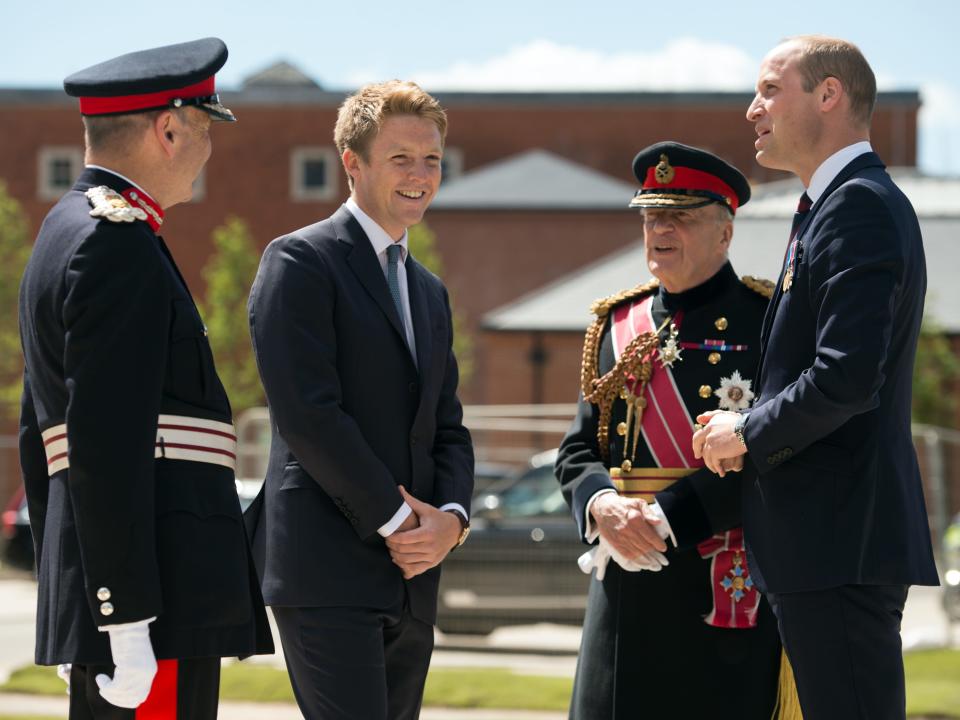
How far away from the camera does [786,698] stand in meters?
4.07

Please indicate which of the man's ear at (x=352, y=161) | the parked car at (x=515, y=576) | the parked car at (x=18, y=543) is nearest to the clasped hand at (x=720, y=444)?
the man's ear at (x=352, y=161)

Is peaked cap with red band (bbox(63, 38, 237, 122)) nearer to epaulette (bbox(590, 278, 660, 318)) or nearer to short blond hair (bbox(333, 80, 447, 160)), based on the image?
short blond hair (bbox(333, 80, 447, 160))

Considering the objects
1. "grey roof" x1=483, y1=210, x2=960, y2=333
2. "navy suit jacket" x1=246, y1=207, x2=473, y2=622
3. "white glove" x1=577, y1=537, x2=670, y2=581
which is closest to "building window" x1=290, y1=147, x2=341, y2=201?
"grey roof" x1=483, y1=210, x2=960, y2=333

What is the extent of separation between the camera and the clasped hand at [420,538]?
148 inches

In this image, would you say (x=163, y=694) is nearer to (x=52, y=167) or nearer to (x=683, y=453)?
(x=683, y=453)

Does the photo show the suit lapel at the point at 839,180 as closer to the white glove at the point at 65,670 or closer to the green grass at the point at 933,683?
the white glove at the point at 65,670

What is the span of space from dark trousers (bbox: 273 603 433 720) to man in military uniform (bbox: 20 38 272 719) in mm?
261

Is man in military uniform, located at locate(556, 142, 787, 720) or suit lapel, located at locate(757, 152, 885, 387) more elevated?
suit lapel, located at locate(757, 152, 885, 387)

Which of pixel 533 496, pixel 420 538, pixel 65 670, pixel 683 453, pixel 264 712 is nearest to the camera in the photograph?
pixel 65 670

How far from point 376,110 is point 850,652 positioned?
71.4 inches

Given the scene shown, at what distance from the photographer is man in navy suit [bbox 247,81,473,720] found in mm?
3680

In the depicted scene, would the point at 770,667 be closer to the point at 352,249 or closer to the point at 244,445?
the point at 352,249

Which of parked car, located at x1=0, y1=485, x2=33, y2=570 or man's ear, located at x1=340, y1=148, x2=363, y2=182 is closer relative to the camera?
man's ear, located at x1=340, y1=148, x2=363, y2=182

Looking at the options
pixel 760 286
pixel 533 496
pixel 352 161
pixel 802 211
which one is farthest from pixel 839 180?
pixel 533 496
